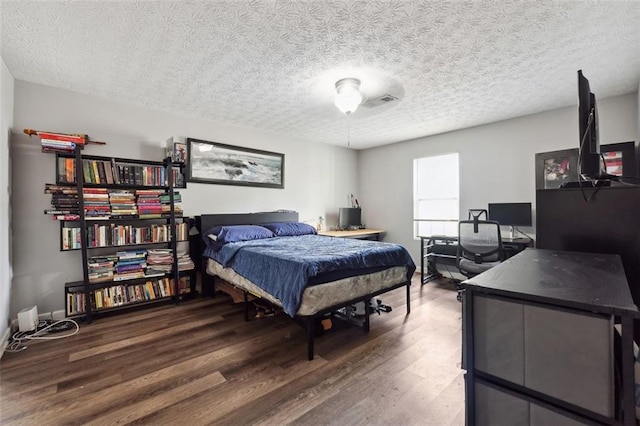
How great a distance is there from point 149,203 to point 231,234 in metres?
0.98

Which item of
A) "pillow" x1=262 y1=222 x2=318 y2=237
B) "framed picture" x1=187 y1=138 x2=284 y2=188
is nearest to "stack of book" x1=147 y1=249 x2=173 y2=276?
"framed picture" x1=187 y1=138 x2=284 y2=188

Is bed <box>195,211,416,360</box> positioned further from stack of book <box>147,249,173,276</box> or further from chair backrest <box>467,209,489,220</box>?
chair backrest <box>467,209,489,220</box>

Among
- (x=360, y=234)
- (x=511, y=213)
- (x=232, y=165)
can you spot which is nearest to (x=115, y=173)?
(x=232, y=165)

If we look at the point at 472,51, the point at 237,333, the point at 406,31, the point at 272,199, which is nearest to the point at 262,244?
the point at 237,333

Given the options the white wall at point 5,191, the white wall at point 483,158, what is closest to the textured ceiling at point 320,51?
the white wall at point 5,191

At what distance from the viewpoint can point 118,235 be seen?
3068 millimetres

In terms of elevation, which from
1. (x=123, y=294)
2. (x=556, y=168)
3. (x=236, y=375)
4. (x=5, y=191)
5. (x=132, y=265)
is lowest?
(x=236, y=375)

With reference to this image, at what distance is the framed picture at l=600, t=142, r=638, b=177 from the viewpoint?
306cm

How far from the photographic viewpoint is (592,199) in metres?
1.59

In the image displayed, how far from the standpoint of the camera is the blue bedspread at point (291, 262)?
2.17 metres

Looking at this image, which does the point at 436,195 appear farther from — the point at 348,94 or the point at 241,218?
the point at 241,218

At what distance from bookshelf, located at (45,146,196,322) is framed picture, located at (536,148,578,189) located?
15.2ft

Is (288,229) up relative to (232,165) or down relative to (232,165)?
down

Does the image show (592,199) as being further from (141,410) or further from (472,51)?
(141,410)
